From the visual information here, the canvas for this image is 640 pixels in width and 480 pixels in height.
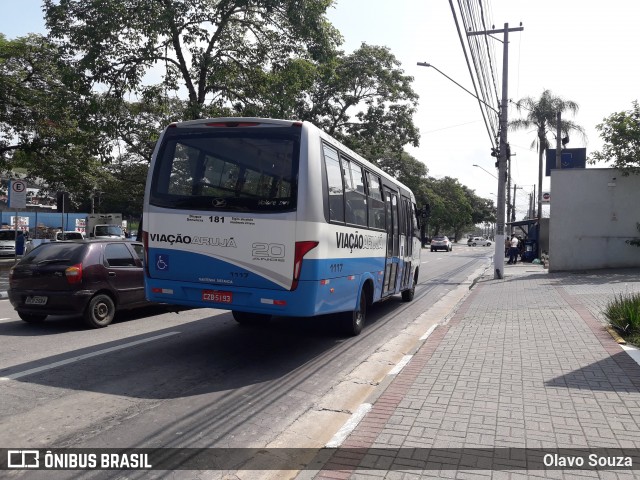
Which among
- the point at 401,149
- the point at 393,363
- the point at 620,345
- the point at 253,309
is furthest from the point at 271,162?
the point at 401,149

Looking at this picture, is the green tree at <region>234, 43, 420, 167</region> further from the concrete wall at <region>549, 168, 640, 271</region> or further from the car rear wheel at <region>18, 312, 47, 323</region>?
the car rear wheel at <region>18, 312, 47, 323</region>

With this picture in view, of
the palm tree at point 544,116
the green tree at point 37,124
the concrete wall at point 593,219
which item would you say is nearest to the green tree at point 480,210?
the palm tree at point 544,116

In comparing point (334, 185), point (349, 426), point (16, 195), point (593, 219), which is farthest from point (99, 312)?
point (593, 219)

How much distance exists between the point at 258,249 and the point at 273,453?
3113mm

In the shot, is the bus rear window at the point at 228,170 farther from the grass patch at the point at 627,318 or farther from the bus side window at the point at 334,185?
the grass patch at the point at 627,318

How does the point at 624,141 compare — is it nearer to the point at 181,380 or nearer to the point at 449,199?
the point at 181,380

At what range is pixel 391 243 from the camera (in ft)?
38.3

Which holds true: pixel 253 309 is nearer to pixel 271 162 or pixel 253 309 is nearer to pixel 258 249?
pixel 258 249

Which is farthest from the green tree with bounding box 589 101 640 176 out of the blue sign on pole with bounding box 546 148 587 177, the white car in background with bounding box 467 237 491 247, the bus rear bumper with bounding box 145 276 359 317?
the white car in background with bounding box 467 237 491 247

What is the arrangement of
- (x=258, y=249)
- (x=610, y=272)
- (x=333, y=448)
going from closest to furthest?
(x=333, y=448)
(x=258, y=249)
(x=610, y=272)

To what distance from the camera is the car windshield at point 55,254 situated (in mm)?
9461

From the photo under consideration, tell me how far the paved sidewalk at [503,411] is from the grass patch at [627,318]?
0.29 m

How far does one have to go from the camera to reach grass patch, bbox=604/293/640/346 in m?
8.52

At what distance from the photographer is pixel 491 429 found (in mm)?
4746
